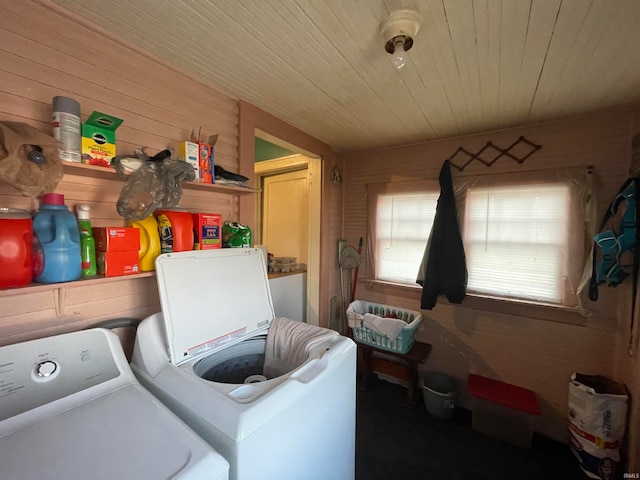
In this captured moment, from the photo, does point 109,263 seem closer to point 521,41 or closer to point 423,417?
point 521,41

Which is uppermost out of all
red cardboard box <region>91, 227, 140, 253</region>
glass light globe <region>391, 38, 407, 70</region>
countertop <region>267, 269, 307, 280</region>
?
glass light globe <region>391, 38, 407, 70</region>

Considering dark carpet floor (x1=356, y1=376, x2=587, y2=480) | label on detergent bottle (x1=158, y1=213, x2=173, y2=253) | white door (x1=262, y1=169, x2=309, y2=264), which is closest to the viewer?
label on detergent bottle (x1=158, y1=213, x2=173, y2=253)

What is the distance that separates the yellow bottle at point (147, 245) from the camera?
3.49ft

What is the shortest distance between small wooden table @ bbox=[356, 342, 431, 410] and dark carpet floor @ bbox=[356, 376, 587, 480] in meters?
0.22

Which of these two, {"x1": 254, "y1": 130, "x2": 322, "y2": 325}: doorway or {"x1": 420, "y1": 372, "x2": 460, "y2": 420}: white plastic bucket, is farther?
{"x1": 254, "y1": 130, "x2": 322, "y2": 325}: doorway

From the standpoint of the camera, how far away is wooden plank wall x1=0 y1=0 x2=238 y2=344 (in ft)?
2.93

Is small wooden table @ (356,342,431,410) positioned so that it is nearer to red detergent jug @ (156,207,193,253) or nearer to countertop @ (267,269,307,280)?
countertop @ (267,269,307,280)

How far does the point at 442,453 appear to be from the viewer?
1696 mm

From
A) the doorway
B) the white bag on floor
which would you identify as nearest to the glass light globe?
the doorway

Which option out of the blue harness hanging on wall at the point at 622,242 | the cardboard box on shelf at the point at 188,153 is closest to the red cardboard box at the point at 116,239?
the cardboard box on shelf at the point at 188,153

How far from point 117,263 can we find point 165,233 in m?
0.21

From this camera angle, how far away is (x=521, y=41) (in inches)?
42.1

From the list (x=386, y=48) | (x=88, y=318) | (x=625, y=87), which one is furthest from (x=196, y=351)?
(x=625, y=87)

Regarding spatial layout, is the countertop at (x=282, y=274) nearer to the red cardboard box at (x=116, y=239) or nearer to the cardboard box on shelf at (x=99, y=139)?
the red cardboard box at (x=116, y=239)
